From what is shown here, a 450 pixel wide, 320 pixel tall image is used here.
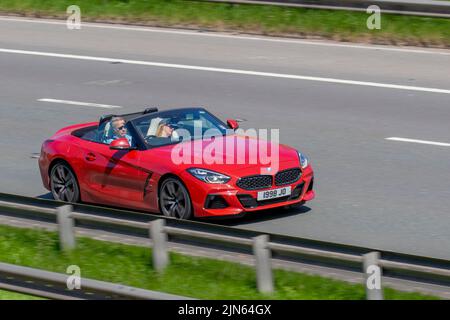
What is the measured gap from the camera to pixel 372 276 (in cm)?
966

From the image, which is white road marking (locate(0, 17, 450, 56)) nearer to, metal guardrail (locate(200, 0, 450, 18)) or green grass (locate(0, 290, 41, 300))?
metal guardrail (locate(200, 0, 450, 18))

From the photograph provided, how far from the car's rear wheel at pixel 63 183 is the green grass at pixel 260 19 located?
11.0 meters

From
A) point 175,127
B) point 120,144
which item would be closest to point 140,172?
point 120,144

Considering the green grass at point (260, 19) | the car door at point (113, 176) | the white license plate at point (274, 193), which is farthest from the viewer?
the green grass at point (260, 19)

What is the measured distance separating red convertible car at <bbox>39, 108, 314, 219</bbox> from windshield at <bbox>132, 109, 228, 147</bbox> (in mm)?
13

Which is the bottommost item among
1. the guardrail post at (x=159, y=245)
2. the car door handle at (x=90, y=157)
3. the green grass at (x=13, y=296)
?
the green grass at (x=13, y=296)

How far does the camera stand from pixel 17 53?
83.5 ft

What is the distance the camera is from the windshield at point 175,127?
1427 cm

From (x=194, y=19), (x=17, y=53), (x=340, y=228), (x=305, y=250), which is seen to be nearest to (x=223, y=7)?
(x=194, y=19)

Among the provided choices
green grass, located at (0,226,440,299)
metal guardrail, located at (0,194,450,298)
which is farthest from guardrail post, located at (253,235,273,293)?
green grass, located at (0,226,440,299)

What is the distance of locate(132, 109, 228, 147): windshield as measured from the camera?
14.3m

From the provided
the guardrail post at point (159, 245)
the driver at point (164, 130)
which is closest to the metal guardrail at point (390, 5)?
the driver at point (164, 130)

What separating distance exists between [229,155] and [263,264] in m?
3.29

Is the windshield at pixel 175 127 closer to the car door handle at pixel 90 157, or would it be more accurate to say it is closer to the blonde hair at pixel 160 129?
the blonde hair at pixel 160 129
